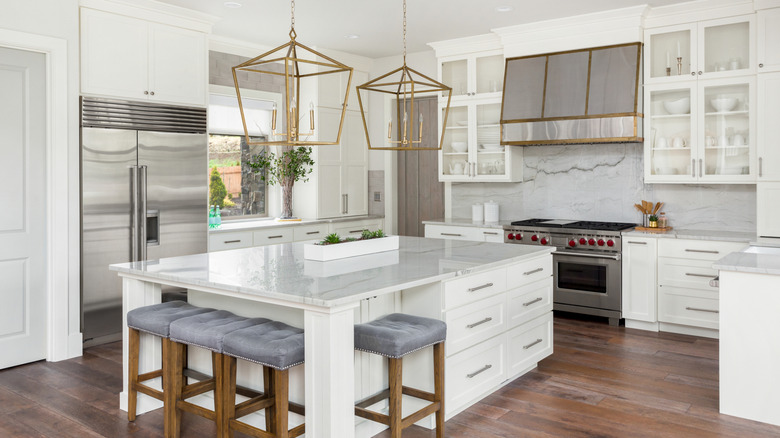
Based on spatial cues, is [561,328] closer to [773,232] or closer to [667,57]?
[773,232]

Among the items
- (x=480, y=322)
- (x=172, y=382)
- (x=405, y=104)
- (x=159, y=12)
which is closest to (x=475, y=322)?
(x=480, y=322)

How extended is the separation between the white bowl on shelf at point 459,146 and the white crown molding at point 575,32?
99cm

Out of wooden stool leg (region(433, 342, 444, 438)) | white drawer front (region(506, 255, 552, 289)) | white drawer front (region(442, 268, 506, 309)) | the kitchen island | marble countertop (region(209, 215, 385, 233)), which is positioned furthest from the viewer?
marble countertop (region(209, 215, 385, 233))

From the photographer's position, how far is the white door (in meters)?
4.19

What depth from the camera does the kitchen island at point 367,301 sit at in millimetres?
2516

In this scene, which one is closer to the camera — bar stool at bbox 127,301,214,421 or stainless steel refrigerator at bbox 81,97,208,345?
bar stool at bbox 127,301,214,421

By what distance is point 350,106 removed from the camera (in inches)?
279

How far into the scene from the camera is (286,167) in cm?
Result: 658

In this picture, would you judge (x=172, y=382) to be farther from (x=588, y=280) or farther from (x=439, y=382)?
(x=588, y=280)

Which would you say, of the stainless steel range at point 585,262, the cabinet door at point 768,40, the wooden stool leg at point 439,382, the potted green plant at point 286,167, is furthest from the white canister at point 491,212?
the wooden stool leg at point 439,382

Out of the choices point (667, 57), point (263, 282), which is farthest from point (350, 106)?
point (263, 282)

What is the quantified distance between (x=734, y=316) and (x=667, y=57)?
2.78m

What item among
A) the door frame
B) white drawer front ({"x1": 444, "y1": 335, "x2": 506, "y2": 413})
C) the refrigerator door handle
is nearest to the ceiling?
the door frame

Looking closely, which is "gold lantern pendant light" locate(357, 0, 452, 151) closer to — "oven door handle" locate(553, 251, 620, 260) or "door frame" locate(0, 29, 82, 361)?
"oven door handle" locate(553, 251, 620, 260)
